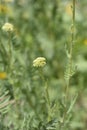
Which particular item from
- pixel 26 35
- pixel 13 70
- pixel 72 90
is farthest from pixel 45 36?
pixel 13 70

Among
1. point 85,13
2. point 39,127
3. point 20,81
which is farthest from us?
point 85,13

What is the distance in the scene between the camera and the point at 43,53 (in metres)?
3.43

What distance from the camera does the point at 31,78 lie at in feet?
7.38

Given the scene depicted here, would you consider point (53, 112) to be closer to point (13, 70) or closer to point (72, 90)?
point (13, 70)

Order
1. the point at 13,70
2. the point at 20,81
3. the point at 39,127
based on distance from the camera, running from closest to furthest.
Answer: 1. the point at 39,127
2. the point at 13,70
3. the point at 20,81

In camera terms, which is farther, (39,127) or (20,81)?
(20,81)

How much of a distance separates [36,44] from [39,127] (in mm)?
1992

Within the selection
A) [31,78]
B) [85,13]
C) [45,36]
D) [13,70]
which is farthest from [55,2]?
[13,70]

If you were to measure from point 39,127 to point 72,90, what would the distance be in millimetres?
1868

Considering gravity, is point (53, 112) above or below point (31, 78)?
above

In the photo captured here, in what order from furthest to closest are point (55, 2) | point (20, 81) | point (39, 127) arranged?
point (55, 2)
point (20, 81)
point (39, 127)

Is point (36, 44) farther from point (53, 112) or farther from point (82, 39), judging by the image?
point (53, 112)

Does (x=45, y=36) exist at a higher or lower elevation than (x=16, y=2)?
lower

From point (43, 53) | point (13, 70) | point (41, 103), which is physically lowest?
point (43, 53)
